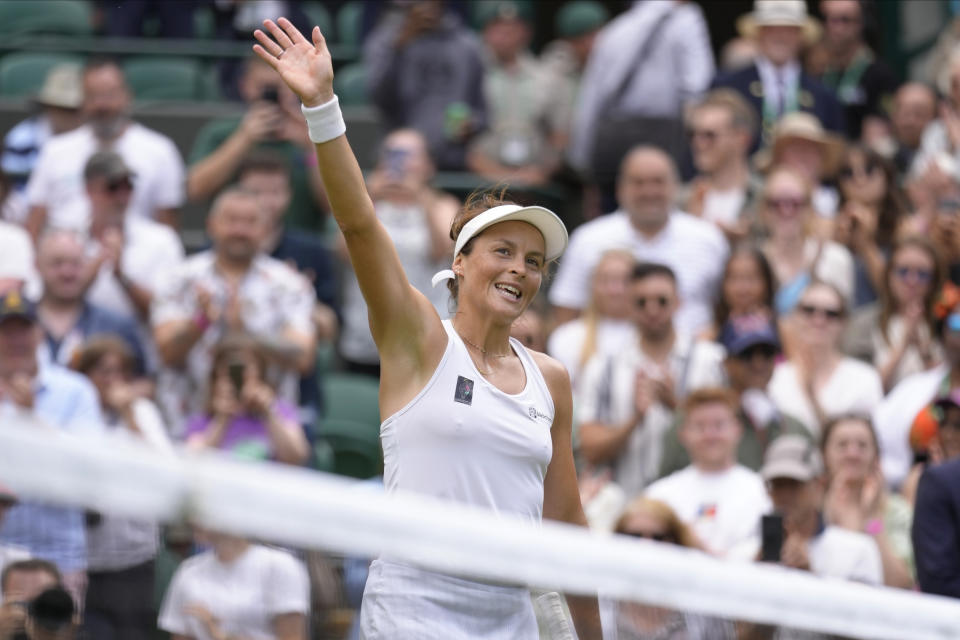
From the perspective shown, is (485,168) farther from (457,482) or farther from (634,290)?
(457,482)

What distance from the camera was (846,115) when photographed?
12180 mm

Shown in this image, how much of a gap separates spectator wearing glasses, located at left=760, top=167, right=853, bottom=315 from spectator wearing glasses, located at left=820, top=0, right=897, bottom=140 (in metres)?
2.80

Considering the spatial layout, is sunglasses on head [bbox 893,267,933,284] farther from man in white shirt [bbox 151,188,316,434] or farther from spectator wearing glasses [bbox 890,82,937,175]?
man in white shirt [bbox 151,188,316,434]

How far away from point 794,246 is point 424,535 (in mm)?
6622

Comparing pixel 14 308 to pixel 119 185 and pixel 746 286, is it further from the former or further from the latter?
pixel 746 286

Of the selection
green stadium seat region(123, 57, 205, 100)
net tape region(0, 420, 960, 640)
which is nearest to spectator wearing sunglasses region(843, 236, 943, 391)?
net tape region(0, 420, 960, 640)

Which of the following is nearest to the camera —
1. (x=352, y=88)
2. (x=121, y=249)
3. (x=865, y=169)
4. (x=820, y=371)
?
(x=820, y=371)

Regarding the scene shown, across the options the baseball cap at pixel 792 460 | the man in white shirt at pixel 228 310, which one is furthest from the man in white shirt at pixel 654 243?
the man in white shirt at pixel 228 310

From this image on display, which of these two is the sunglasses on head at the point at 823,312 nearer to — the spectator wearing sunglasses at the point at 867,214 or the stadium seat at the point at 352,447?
the spectator wearing sunglasses at the point at 867,214

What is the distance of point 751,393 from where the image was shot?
816 cm

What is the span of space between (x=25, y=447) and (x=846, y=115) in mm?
10211

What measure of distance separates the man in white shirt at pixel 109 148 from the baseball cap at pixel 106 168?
43 cm

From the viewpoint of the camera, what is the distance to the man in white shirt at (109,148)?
31.4 feet

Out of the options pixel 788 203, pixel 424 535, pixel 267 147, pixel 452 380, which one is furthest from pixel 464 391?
pixel 267 147
